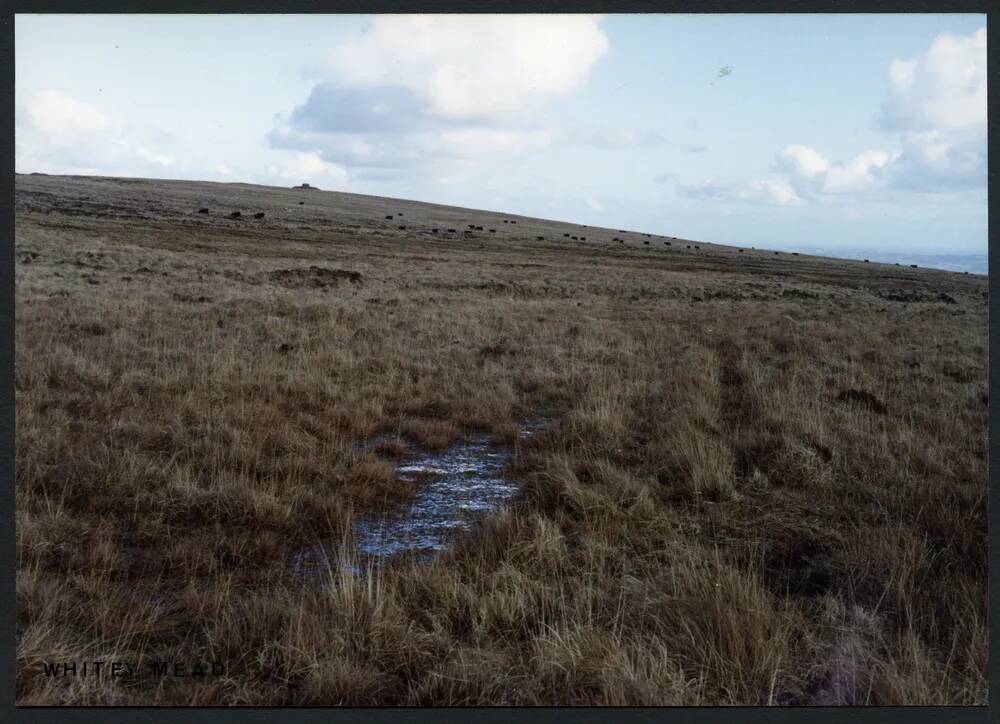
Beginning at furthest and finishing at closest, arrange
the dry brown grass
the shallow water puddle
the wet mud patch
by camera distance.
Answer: the wet mud patch
the shallow water puddle
the dry brown grass

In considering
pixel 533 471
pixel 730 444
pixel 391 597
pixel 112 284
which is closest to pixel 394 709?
pixel 391 597

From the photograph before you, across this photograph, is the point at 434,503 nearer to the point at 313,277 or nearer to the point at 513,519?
the point at 513,519

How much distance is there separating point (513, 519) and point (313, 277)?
18.6 metres

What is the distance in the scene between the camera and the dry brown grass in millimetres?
3014

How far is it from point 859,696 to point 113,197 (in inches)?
2021

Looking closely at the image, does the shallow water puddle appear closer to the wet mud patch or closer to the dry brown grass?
the dry brown grass

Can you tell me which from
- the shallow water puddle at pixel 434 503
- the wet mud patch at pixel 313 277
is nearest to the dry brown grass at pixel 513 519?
the shallow water puddle at pixel 434 503

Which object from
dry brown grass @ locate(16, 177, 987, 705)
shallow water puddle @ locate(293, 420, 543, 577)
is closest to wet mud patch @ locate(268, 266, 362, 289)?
dry brown grass @ locate(16, 177, 987, 705)

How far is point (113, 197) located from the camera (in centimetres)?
4428

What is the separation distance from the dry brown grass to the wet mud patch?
27.9 feet

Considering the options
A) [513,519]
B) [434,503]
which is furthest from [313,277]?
[513,519]

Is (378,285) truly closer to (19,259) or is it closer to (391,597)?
(19,259)

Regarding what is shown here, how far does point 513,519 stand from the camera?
4.50 metres

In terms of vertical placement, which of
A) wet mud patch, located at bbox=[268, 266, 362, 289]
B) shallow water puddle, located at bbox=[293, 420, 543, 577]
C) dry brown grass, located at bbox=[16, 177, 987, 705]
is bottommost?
shallow water puddle, located at bbox=[293, 420, 543, 577]
